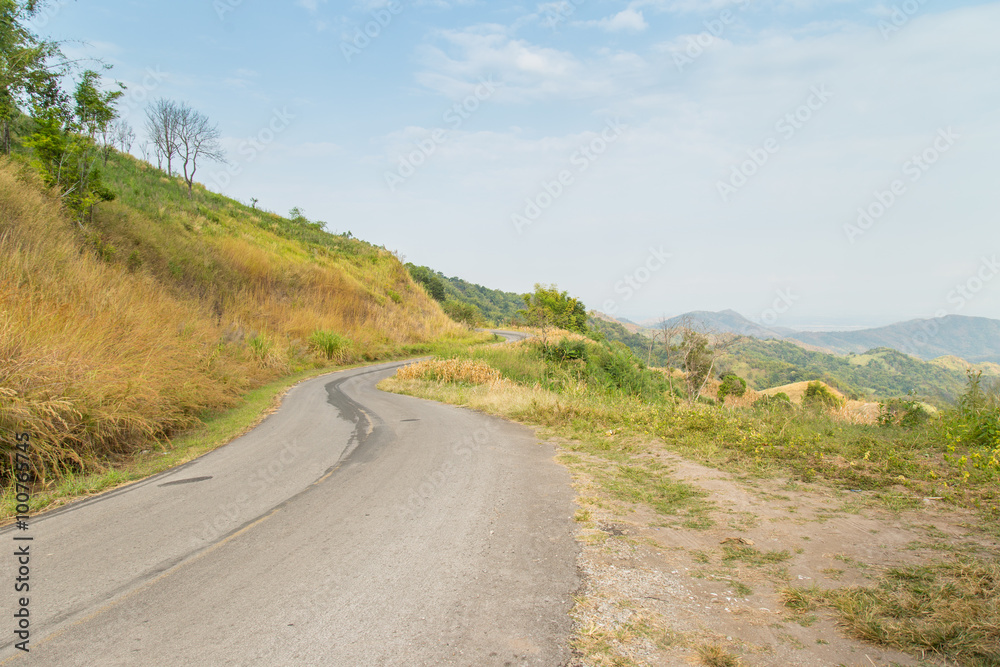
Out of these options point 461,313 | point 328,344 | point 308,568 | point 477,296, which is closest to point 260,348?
point 328,344

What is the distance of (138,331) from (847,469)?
12.8 meters

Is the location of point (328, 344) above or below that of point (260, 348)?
above

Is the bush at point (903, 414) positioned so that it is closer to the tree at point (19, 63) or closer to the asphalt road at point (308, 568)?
the asphalt road at point (308, 568)

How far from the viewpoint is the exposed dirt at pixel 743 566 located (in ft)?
8.52

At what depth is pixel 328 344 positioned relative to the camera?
26609 millimetres

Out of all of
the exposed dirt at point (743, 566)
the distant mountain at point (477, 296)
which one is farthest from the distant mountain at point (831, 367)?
the exposed dirt at point (743, 566)

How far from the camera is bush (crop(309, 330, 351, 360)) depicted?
1031 inches

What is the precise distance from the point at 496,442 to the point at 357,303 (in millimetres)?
28913

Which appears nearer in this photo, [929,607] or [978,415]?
[929,607]

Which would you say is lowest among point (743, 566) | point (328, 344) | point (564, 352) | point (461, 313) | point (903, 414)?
point (328, 344)

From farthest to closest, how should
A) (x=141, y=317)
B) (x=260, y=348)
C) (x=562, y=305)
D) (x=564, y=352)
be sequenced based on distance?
(x=562, y=305)
(x=564, y=352)
(x=260, y=348)
(x=141, y=317)

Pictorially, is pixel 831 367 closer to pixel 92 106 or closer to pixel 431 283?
pixel 431 283

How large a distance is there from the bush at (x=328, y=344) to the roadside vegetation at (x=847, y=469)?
57.8ft

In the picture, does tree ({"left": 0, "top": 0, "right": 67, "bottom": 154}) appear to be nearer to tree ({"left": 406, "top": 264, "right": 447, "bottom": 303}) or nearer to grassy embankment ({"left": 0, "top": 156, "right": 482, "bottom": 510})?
grassy embankment ({"left": 0, "top": 156, "right": 482, "bottom": 510})
